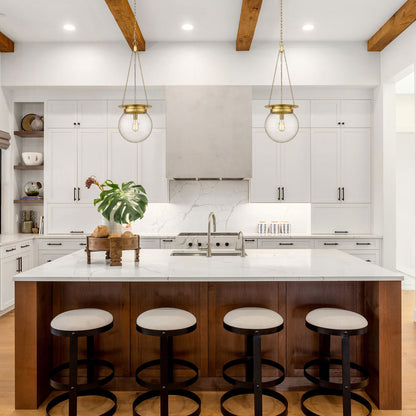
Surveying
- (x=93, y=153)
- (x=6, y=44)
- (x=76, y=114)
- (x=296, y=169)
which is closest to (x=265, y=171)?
(x=296, y=169)

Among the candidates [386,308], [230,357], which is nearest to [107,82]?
[230,357]

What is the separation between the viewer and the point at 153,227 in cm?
556

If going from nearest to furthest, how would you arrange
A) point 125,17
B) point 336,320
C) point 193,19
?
point 336,320 < point 125,17 < point 193,19

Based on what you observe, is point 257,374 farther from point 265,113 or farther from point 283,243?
point 265,113

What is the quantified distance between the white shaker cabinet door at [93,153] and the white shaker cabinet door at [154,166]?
0.48m

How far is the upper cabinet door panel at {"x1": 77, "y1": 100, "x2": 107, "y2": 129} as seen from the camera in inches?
207

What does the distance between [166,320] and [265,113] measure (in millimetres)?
3596

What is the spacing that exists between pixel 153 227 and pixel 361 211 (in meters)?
2.77

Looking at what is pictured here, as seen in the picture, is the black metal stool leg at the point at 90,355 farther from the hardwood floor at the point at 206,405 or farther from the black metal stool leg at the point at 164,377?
the black metal stool leg at the point at 164,377

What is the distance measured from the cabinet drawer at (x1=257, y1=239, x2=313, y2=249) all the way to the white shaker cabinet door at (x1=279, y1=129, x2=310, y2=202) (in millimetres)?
578

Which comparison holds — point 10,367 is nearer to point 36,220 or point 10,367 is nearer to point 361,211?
point 36,220

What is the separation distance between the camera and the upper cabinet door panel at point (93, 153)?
17.3 ft

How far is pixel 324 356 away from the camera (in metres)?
2.65

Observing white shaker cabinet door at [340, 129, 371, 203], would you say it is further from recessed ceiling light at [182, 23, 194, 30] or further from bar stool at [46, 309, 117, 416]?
bar stool at [46, 309, 117, 416]
